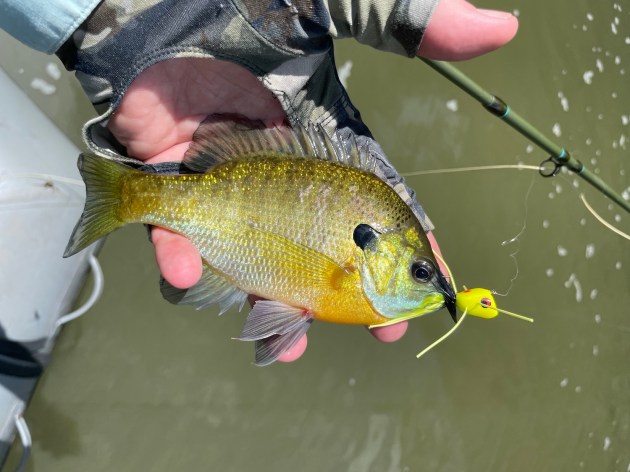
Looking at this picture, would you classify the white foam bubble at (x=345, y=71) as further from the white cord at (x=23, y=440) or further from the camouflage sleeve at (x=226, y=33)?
the white cord at (x=23, y=440)

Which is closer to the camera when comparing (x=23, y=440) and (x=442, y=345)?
(x=23, y=440)

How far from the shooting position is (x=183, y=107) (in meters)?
1.75

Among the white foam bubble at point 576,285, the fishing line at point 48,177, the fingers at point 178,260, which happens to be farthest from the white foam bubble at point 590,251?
the fishing line at point 48,177

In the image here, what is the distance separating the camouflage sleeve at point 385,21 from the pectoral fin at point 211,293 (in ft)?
2.45

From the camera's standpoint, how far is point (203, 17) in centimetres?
145

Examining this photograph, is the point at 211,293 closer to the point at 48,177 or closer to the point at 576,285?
the point at 48,177

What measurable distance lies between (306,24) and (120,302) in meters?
1.52

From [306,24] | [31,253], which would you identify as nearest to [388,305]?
[306,24]

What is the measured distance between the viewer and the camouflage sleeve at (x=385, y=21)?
133 cm

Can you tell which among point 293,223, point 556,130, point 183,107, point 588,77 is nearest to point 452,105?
point 556,130

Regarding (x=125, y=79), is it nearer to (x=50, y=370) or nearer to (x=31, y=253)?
(x=31, y=253)

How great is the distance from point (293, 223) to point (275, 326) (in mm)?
294

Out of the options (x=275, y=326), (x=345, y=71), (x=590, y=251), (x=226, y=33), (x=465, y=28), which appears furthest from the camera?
(x=590, y=251)

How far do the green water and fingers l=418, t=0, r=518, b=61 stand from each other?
1.52 meters
